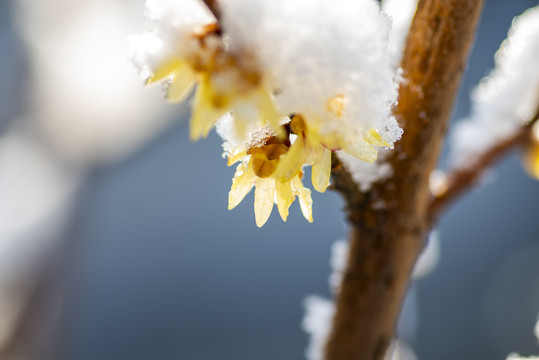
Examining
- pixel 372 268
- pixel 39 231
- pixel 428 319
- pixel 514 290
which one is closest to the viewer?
pixel 372 268

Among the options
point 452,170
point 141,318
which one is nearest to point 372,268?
point 452,170

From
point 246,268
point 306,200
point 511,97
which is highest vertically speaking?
point 246,268

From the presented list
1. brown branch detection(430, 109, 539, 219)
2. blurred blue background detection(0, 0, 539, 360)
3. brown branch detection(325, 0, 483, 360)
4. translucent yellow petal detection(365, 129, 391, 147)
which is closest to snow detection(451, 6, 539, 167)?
brown branch detection(430, 109, 539, 219)

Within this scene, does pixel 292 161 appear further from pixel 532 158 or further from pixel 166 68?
pixel 532 158

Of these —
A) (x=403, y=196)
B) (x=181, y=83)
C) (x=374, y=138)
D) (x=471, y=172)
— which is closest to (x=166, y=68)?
(x=181, y=83)

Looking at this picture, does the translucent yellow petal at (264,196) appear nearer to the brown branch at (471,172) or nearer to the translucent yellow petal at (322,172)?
the translucent yellow petal at (322,172)

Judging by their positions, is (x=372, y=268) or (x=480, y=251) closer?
(x=372, y=268)

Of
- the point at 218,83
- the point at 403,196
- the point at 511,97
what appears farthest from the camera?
the point at 511,97

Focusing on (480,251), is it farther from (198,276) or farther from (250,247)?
(198,276)
